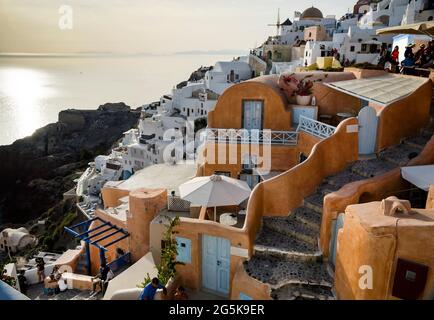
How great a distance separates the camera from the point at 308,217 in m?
10.8

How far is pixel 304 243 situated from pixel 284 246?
65cm

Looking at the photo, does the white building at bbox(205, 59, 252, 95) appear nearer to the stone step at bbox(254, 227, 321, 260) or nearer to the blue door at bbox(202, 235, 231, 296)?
the stone step at bbox(254, 227, 321, 260)

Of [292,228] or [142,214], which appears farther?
[142,214]

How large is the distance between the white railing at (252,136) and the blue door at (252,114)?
620 mm

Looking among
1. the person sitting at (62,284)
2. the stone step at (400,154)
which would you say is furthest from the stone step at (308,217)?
the person sitting at (62,284)

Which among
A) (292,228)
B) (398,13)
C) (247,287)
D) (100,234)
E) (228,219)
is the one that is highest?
(398,13)

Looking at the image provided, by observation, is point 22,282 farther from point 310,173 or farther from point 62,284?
point 310,173

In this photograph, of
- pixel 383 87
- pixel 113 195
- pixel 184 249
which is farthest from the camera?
pixel 113 195

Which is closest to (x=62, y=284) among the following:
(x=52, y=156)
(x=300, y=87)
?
(x=300, y=87)

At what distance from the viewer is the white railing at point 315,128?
46.1 feet

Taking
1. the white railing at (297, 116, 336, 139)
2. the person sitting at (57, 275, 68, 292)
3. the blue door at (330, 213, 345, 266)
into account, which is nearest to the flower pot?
the white railing at (297, 116, 336, 139)

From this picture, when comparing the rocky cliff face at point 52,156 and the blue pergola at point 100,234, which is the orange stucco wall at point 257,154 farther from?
the rocky cliff face at point 52,156

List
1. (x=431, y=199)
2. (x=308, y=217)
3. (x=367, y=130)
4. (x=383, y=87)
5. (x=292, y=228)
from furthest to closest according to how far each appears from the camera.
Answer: (x=383, y=87) < (x=367, y=130) < (x=308, y=217) < (x=292, y=228) < (x=431, y=199)

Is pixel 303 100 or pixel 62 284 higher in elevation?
pixel 303 100
